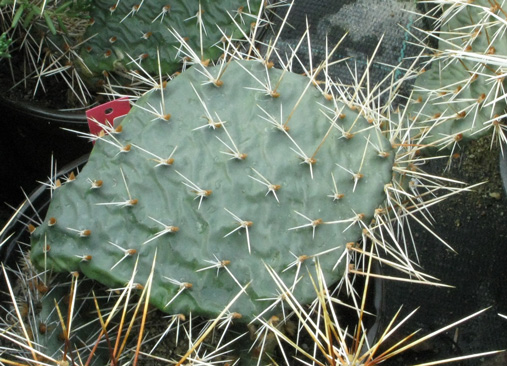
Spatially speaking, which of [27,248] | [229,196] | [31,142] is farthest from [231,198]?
[31,142]

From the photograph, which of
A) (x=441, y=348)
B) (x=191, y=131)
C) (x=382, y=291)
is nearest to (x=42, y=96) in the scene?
(x=191, y=131)

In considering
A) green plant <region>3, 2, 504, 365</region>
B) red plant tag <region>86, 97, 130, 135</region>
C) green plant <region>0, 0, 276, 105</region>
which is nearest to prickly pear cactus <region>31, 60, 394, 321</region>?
green plant <region>3, 2, 504, 365</region>

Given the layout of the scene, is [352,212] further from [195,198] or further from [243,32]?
[243,32]

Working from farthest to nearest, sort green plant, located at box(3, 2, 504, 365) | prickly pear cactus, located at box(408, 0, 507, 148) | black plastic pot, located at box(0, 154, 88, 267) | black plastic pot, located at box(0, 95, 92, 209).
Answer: black plastic pot, located at box(0, 95, 92, 209), black plastic pot, located at box(0, 154, 88, 267), prickly pear cactus, located at box(408, 0, 507, 148), green plant, located at box(3, 2, 504, 365)

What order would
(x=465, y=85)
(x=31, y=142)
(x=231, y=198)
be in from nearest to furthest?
(x=231, y=198) < (x=465, y=85) < (x=31, y=142)

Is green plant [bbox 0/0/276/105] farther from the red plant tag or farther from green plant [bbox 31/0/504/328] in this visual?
green plant [bbox 31/0/504/328]

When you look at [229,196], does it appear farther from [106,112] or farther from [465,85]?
[465,85]
